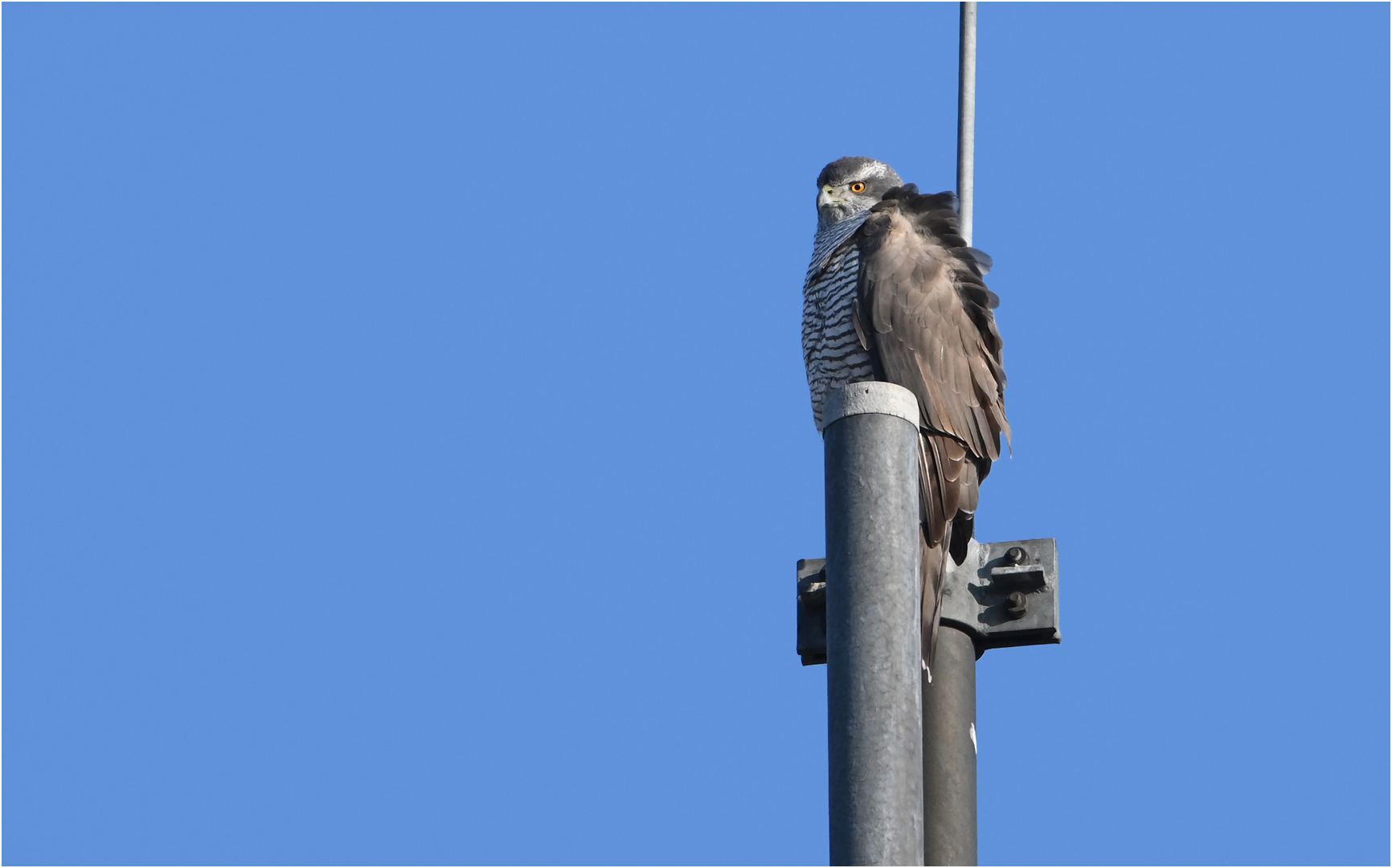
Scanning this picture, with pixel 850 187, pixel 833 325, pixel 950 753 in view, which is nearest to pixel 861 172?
pixel 850 187

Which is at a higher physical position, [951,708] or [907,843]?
[951,708]

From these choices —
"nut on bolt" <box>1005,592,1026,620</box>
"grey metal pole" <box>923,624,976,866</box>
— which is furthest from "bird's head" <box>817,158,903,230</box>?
"grey metal pole" <box>923,624,976,866</box>

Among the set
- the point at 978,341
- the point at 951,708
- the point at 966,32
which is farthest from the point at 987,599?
the point at 966,32

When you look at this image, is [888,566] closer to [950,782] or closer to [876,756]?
[876,756]

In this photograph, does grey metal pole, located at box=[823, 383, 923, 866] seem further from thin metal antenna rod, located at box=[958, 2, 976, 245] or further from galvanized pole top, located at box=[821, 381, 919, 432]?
thin metal antenna rod, located at box=[958, 2, 976, 245]

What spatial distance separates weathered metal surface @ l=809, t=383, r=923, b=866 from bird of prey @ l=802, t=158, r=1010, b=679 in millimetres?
3251

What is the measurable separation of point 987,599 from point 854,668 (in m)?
2.03

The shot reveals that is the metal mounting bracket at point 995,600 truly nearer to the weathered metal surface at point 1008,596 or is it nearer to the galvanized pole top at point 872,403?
the weathered metal surface at point 1008,596

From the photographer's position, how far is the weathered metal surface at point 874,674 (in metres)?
3.15

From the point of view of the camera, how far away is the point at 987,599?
5188 mm

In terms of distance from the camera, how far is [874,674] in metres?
3.22

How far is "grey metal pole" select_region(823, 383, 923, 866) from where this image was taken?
3.16 m

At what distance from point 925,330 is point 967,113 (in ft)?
3.14

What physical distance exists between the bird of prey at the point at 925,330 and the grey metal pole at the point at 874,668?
3.23 meters
